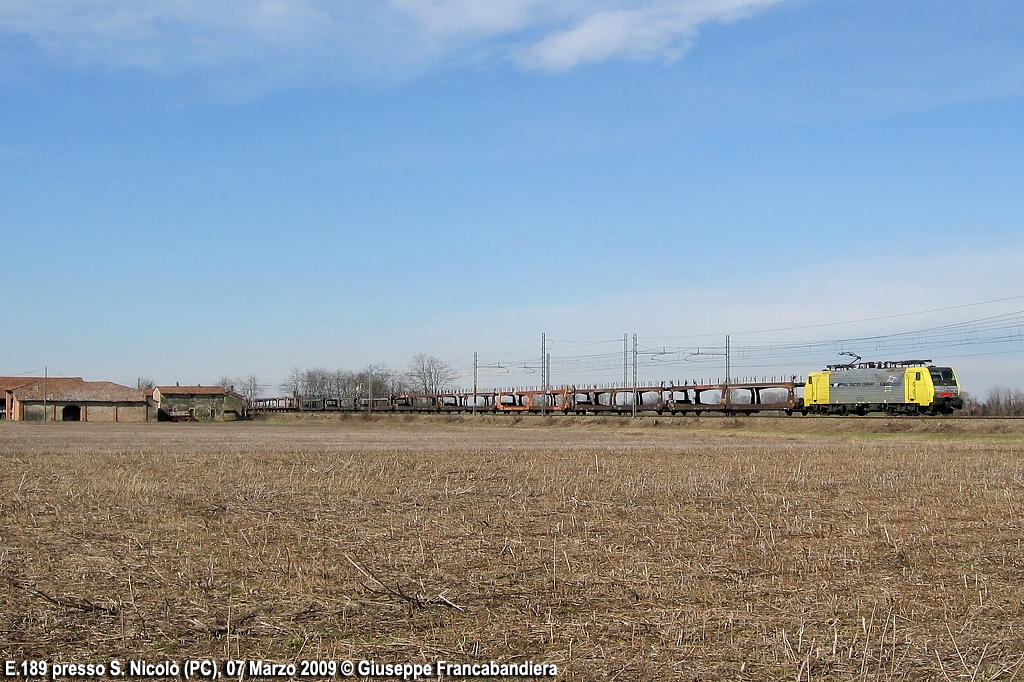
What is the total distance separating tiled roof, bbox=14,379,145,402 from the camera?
123625mm

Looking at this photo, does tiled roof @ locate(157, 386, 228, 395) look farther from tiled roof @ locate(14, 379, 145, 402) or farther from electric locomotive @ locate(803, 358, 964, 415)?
electric locomotive @ locate(803, 358, 964, 415)

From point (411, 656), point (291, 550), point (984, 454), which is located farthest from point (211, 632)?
point (984, 454)

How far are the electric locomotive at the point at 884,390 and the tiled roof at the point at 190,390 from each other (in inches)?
3687

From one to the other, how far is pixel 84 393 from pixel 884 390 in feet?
327

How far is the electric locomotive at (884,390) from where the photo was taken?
63.3 meters

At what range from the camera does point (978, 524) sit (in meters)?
17.0

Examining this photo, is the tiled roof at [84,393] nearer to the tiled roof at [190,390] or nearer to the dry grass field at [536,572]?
the tiled roof at [190,390]

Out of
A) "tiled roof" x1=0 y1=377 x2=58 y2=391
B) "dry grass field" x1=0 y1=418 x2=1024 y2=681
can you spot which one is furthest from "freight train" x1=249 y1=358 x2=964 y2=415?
"tiled roof" x1=0 y1=377 x2=58 y2=391

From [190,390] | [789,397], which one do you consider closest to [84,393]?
[190,390]

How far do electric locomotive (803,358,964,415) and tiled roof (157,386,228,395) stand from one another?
93.7 meters

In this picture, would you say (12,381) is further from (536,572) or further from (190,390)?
(536,572)

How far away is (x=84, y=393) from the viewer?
126 m

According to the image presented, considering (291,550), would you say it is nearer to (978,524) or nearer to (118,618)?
(118,618)

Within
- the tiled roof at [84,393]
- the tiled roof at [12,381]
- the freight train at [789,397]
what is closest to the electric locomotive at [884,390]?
the freight train at [789,397]
